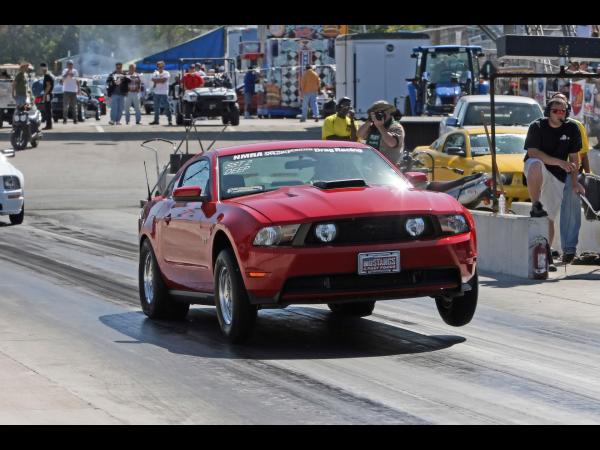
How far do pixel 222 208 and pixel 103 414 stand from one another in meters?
3.28

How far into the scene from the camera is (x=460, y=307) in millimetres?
11422

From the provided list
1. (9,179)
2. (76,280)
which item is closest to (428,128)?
(9,179)

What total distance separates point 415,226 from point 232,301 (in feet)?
4.57

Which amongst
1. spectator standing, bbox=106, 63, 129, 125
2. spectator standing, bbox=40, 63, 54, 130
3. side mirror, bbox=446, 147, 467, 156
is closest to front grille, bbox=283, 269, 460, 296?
side mirror, bbox=446, 147, 467, 156

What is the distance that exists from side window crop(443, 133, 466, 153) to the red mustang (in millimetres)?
10486

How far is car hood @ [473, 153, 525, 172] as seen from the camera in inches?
824

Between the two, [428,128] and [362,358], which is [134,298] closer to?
[362,358]

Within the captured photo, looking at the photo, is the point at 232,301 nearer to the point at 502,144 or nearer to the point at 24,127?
the point at 502,144

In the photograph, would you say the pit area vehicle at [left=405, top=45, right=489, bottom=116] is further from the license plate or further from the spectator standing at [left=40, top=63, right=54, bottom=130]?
the license plate

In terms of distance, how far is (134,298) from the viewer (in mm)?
14352

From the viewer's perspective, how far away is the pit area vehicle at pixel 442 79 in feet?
140

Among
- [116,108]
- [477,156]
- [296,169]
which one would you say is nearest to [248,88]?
[116,108]

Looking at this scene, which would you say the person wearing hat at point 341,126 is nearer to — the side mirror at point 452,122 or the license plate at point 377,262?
the side mirror at point 452,122

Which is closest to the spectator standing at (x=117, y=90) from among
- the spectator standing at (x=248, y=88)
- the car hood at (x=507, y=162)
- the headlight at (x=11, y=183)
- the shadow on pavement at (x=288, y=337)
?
the spectator standing at (x=248, y=88)
